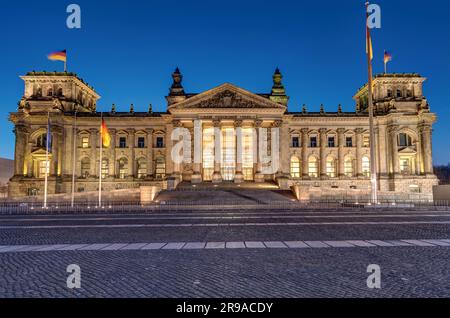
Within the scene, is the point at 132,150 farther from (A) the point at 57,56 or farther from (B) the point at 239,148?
(B) the point at 239,148

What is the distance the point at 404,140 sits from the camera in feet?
207

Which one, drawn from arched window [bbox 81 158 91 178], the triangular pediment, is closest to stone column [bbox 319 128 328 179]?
the triangular pediment

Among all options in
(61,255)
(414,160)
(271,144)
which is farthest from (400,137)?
(61,255)

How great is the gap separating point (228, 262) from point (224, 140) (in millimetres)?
53918

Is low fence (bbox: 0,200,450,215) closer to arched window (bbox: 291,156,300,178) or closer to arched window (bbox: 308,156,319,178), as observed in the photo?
arched window (bbox: 291,156,300,178)

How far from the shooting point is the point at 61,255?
29.0 feet

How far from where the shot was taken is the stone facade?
56.7 meters

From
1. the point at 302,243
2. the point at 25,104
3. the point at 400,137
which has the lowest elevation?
the point at 302,243

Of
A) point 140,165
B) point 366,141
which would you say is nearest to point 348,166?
point 366,141

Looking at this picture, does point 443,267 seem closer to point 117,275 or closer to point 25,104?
point 117,275

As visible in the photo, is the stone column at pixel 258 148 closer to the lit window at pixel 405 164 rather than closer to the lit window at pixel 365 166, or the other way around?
the lit window at pixel 365 166

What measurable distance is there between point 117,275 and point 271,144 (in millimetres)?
52047

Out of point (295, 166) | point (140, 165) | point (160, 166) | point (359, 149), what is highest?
point (359, 149)
